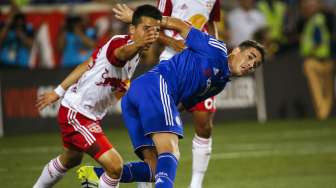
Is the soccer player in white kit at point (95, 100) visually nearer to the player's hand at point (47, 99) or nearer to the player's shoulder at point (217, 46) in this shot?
the player's hand at point (47, 99)

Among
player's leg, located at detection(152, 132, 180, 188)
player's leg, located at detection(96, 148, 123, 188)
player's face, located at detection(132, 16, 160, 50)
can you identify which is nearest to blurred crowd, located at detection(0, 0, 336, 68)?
player's leg, located at detection(96, 148, 123, 188)

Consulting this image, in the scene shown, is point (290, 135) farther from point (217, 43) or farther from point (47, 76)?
point (217, 43)

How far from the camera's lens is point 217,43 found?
28.6ft

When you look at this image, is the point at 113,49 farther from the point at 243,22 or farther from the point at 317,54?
the point at 317,54

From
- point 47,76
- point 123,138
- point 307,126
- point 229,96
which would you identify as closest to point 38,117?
point 47,76

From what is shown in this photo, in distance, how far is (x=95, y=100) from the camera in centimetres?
912

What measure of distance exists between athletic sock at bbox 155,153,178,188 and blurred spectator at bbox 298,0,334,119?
13.1 m

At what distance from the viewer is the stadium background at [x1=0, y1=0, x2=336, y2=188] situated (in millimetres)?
12368

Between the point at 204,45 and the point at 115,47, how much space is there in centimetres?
89

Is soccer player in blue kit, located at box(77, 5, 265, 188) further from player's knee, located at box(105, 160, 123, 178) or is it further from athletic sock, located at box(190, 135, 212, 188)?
athletic sock, located at box(190, 135, 212, 188)

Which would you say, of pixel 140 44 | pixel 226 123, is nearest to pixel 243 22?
pixel 226 123

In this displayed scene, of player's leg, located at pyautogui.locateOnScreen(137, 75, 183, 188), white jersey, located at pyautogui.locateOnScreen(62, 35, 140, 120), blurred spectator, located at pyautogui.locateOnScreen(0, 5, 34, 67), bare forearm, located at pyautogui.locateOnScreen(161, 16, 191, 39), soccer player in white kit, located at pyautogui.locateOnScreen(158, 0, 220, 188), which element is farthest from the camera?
blurred spectator, located at pyautogui.locateOnScreen(0, 5, 34, 67)

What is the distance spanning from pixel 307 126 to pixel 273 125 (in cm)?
75

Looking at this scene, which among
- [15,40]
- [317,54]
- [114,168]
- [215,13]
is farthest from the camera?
[317,54]
